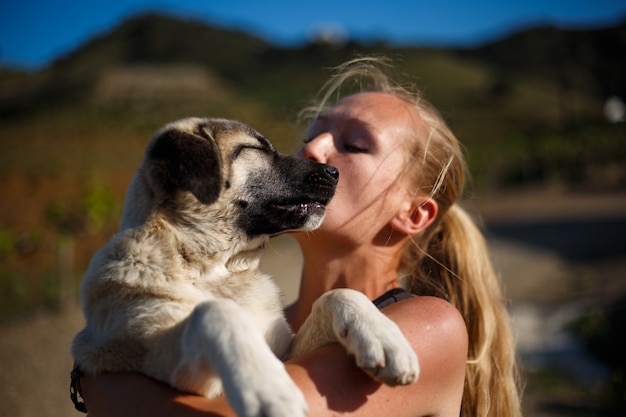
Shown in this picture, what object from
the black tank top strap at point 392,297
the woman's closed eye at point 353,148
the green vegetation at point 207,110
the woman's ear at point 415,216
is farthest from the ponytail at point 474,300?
the green vegetation at point 207,110

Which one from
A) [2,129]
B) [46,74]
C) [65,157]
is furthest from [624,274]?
[46,74]

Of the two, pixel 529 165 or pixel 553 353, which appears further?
pixel 529 165

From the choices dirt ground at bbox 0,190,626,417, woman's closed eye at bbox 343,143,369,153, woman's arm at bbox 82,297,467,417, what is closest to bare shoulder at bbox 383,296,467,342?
woman's arm at bbox 82,297,467,417

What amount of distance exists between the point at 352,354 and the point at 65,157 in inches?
1566

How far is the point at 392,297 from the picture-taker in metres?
2.90

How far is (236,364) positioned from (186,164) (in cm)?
115

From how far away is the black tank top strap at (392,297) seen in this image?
112 inches

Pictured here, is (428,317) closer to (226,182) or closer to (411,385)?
(411,385)

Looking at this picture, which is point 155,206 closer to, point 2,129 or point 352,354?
point 352,354

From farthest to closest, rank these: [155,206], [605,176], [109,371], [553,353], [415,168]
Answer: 1. [605,176]
2. [553,353]
3. [415,168]
4. [155,206]
5. [109,371]

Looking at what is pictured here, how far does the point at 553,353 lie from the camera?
30.6 feet

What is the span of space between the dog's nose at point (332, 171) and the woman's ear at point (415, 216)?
46 cm

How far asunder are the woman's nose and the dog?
0.34 ft

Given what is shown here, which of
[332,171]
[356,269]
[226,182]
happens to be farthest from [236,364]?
[356,269]
